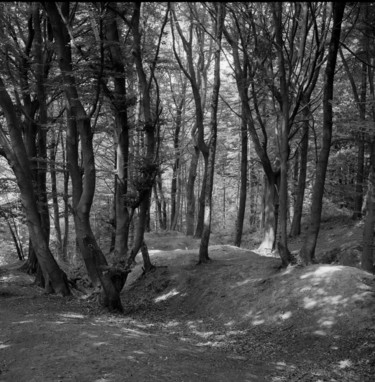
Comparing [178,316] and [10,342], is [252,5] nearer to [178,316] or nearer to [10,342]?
[178,316]

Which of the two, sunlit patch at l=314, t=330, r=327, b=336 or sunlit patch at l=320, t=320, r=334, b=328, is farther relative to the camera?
sunlit patch at l=320, t=320, r=334, b=328

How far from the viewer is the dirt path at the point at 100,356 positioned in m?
5.05

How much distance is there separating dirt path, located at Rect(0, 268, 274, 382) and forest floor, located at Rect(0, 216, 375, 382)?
0.02m

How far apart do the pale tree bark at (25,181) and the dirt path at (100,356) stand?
11.2 feet

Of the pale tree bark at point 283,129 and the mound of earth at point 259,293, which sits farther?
the pale tree bark at point 283,129

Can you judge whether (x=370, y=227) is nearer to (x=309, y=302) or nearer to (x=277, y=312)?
(x=309, y=302)

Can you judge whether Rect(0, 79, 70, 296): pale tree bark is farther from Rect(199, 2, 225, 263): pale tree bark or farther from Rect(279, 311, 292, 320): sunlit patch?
Rect(279, 311, 292, 320): sunlit patch

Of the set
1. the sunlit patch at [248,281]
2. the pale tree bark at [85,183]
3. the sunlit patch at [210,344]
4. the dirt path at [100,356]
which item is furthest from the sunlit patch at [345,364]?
the pale tree bark at [85,183]

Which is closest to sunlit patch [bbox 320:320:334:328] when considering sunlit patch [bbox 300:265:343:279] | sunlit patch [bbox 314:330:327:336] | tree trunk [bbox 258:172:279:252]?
sunlit patch [bbox 314:330:327:336]

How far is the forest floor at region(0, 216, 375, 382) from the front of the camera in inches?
217

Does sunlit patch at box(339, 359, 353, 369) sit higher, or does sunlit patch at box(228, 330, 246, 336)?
sunlit patch at box(339, 359, 353, 369)

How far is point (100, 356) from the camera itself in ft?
18.3

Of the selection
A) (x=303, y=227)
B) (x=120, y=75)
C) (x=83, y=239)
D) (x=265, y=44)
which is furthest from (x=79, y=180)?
(x=303, y=227)

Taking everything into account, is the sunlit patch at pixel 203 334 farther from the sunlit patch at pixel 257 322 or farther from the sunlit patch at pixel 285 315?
the sunlit patch at pixel 285 315
